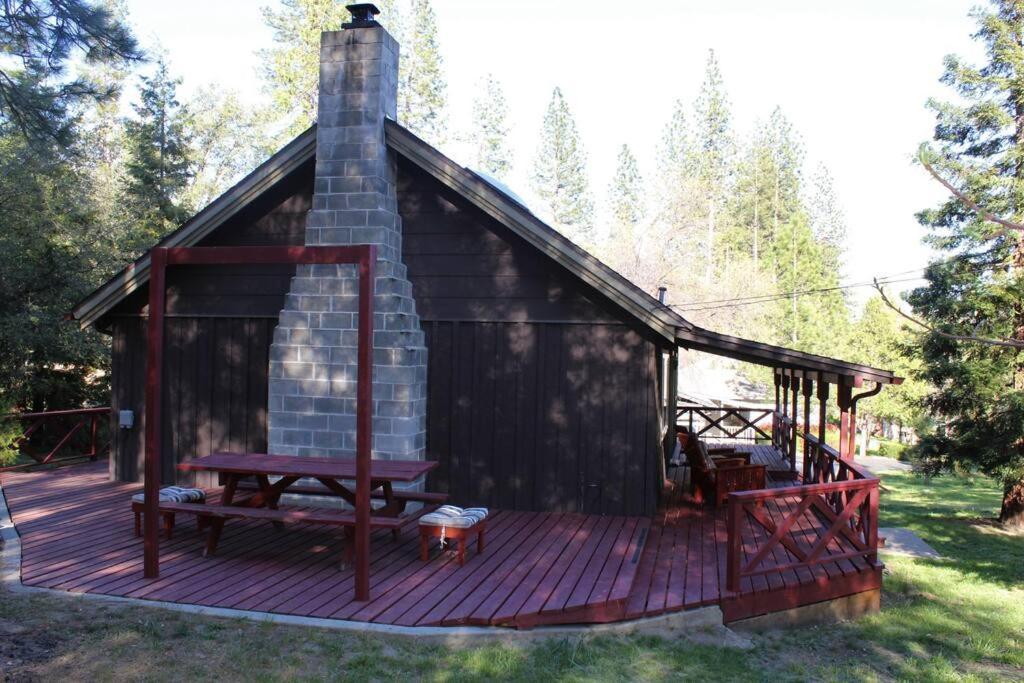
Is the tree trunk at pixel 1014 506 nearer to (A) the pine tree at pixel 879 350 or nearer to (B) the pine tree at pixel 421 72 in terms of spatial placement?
(A) the pine tree at pixel 879 350

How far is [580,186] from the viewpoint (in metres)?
39.8

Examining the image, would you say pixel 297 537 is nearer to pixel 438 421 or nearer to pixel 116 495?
pixel 438 421

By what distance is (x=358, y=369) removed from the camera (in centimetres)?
604

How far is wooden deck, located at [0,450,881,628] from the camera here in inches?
221

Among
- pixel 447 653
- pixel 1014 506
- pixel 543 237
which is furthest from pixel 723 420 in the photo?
pixel 447 653

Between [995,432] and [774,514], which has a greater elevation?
[995,432]

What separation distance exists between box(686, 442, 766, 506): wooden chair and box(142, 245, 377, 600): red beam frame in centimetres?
486

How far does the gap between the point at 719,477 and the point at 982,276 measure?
677 cm

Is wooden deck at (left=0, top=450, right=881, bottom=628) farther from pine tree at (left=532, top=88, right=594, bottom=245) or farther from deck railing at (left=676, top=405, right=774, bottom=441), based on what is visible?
pine tree at (left=532, top=88, right=594, bottom=245)

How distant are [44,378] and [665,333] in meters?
13.8

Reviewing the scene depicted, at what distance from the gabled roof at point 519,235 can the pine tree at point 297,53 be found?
836 inches

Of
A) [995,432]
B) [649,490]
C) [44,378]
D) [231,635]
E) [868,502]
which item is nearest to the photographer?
[231,635]

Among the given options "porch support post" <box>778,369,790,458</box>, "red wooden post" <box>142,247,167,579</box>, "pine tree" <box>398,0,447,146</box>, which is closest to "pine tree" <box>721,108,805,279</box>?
"pine tree" <box>398,0,447,146</box>

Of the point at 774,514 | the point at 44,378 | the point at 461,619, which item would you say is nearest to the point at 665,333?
the point at 774,514
